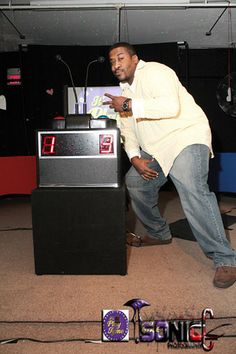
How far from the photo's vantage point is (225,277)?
5.00 feet

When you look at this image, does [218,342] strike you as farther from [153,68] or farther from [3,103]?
[3,103]

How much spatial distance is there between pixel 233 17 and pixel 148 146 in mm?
2623

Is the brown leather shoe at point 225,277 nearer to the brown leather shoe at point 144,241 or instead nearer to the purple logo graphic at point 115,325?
the purple logo graphic at point 115,325

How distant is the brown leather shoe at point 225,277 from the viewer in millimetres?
1510

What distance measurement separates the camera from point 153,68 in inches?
65.7

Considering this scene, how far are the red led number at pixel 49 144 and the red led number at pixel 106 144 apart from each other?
231 mm

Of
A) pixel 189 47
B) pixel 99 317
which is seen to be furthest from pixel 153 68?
pixel 189 47

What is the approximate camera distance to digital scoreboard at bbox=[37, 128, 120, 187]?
1665 millimetres

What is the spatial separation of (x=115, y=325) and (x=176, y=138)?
0.89 metres

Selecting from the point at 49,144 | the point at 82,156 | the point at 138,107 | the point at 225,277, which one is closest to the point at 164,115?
the point at 138,107

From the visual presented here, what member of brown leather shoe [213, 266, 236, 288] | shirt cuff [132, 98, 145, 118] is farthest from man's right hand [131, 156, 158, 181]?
brown leather shoe [213, 266, 236, 288]

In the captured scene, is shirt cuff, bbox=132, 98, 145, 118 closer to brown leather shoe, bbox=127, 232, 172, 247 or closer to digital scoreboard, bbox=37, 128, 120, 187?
digital scoreboard, bbox=37, 128, 120, 187

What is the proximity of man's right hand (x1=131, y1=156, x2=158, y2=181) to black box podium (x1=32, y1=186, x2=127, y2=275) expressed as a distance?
24 centimetres

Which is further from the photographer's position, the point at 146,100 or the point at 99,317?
the point at 146,100
